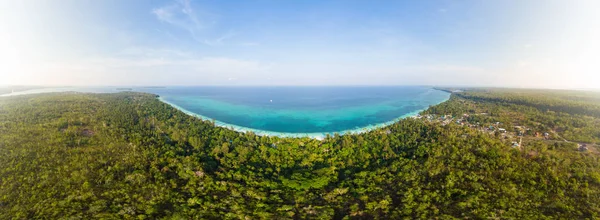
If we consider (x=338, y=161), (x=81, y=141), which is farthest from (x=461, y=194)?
(x=81, y=141)

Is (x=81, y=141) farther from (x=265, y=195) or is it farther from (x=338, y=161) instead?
(x=338, y=161)

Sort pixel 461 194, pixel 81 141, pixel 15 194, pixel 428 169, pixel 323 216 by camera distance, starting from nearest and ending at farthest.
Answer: pixel 323 216 → pixel 15 194 → pixel 461 194 → pixel 428 169 → pixel 81 141

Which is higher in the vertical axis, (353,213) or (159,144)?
(159,144)

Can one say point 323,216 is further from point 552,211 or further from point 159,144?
point 159,144

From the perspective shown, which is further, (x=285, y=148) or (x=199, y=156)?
(x=285, y=148)

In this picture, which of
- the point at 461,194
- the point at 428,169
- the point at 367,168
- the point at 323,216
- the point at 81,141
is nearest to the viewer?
the point at 323,216

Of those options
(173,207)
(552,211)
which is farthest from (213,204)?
(552,211)
